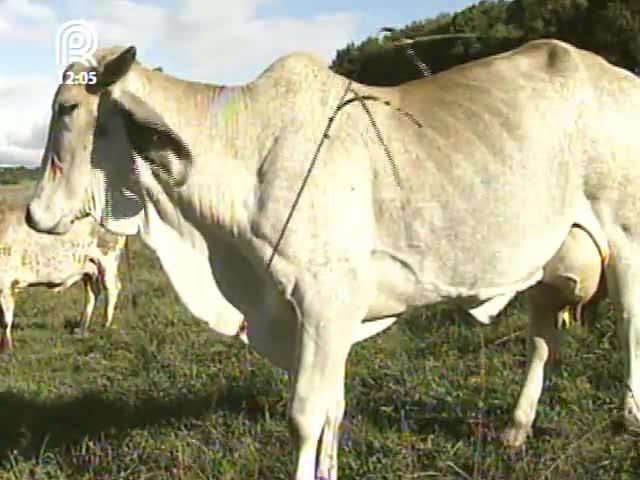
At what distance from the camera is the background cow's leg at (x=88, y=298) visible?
10.4 metres

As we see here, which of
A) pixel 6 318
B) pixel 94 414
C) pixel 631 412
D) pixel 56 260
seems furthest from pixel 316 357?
pixel 56 260

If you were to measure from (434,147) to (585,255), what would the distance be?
1004 mm

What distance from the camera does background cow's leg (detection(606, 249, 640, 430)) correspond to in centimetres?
421

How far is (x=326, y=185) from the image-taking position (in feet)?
11.2

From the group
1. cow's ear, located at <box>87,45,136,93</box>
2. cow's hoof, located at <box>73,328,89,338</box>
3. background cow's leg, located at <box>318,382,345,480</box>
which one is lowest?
cow's hoof, located at <box>73,328,89,338</box>

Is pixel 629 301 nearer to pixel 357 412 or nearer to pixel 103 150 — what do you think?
pixel 357 412

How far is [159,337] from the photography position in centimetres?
782

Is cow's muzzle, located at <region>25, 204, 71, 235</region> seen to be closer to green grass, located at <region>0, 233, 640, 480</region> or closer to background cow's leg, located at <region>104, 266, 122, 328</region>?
green grass, located at <region>0, 233, 640, 480</region>

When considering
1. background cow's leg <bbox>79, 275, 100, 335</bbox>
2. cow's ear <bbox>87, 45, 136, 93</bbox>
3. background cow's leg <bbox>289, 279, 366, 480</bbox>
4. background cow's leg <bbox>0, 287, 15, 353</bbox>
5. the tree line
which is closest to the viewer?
background cow's leg <bbox>289, 279, 366, 480</bbox>

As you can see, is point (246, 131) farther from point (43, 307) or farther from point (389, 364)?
point (43, 307)

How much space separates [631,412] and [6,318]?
7.53 m

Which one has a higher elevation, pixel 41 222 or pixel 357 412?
pixel 41 222

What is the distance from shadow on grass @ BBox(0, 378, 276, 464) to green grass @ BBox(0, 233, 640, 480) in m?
0.01

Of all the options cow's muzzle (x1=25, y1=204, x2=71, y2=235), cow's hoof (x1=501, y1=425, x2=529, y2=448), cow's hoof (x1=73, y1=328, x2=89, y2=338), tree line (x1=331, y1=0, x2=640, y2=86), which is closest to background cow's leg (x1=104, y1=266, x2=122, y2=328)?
cow's hoof (x1=73, y1=328, x2=89, y2=338)
